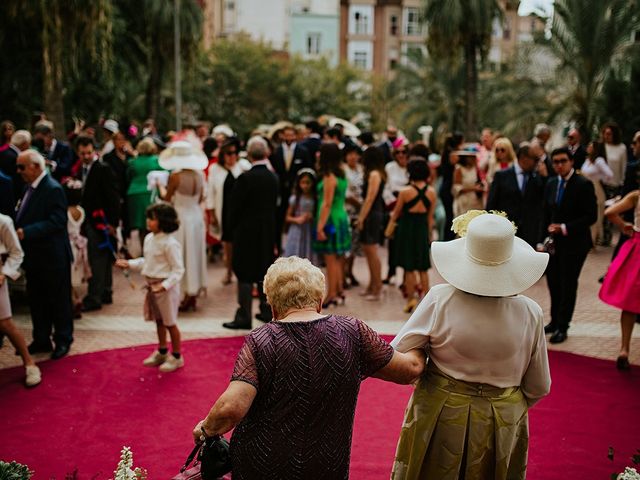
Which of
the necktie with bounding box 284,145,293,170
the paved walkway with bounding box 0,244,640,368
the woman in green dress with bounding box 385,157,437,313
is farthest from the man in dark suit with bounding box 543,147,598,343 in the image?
the necktie with bounding box 284,145,293,170

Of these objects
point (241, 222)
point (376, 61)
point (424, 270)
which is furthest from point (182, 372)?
point (376, 61)

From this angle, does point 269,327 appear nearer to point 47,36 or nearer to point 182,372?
point 182,372

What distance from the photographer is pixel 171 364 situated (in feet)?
22.9

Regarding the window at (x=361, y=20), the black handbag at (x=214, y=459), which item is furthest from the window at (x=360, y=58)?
the black handbag at (x=214, y=459)

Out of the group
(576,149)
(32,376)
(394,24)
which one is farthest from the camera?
(394,24)

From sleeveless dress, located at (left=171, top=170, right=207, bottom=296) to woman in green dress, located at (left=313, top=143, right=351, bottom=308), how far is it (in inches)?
57.9

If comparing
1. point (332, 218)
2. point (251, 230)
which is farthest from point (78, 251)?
point (332, 218)

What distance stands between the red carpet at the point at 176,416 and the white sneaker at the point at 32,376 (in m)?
0.07

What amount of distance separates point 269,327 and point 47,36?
1279 centimetres

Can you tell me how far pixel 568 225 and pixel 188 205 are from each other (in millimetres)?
4436

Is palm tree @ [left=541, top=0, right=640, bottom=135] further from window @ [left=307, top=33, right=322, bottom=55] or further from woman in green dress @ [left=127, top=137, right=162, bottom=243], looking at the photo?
window @ [left=307, top=33, right=322, bottom=55]

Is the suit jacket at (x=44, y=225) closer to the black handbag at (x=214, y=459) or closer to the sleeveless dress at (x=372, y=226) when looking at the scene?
the sleeveless dress at (x=372, y=226)

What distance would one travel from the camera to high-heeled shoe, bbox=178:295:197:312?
364 inches

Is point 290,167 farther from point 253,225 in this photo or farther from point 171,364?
point 171,364
